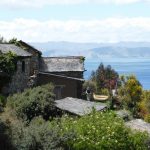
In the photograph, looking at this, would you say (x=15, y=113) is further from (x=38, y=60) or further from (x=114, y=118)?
(x=38, y=60)

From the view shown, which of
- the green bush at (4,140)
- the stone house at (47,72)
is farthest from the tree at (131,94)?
the green bush at (4,140)

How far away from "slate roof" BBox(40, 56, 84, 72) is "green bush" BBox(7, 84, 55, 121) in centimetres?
2216

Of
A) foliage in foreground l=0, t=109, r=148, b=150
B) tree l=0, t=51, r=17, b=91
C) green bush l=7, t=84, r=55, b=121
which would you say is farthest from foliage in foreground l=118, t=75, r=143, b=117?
foliage in foreground l=0, t=109, r=148, b=150

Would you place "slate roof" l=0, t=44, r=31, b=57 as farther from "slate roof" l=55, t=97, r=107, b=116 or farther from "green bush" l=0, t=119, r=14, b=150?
"green bush" l=0, t=119, r=14, b=150

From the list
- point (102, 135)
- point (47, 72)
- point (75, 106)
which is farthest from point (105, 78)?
point (102, 135)

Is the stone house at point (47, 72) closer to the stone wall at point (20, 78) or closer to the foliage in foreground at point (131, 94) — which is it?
the stone wall at point (20, 78)

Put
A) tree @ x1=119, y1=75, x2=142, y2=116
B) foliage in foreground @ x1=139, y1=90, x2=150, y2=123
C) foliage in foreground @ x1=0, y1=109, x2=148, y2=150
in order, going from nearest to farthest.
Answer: foliage in foreground @ x1=0, y1=109, x2=148, y2=150 < foliage in foreground @ x1=139, y1=90, x2=150, y2=123 < tree @ x1=119, y1=75, x2=142, y2=116

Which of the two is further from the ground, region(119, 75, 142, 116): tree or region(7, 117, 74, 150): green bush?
region(7, 117, 74, 150): green bush

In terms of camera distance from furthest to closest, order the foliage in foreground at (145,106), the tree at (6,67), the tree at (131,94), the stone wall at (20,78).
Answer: the tree at (131,94), the foliage in foreground at (145,106), the stone wall at (20,78), the tree at (6,67)

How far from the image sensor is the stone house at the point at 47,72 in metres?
57.9

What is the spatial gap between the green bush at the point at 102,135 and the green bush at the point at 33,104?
795 cm

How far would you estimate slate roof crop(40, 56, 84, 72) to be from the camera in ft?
224

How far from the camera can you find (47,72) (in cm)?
6731

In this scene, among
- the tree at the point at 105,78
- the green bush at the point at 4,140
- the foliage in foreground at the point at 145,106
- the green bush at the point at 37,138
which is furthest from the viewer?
the tree at the point at 105,78
